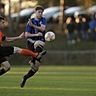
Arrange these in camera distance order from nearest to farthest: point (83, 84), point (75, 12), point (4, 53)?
point (4, 53), point (83, 84), point (75, 12)

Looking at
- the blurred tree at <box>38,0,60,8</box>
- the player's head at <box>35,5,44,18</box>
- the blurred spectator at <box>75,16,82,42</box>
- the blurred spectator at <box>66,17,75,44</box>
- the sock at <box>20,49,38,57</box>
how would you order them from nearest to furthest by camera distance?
the sock at <box>20,49,38,57</box>
the player's head at <box>35,5,44,18</box>
the blurred spectator at <box>66,17,75,44</box>
the blurred spectator at <box>75,16,82,42</box>
the blurred tree at <box>38,0,60,8</box>

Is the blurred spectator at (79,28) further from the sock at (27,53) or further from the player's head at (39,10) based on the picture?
the sock at (27,53)

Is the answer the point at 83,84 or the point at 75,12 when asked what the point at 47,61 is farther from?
the point at 83,84

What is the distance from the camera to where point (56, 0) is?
2243 inches

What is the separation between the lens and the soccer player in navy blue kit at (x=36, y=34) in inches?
755

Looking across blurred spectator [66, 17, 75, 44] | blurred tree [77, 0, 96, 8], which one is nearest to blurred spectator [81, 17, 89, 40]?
blurred spectator [66, 17, 75, 44]

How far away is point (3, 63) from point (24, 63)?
23.9 metres

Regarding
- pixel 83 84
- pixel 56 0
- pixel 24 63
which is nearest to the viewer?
pixel 83 84

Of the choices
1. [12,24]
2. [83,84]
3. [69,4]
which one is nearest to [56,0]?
[69,4]

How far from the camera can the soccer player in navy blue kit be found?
63.0 feet

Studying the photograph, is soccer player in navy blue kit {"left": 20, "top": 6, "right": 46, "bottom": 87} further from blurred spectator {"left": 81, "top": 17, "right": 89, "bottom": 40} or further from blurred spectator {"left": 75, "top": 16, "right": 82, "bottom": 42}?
blurred spectator {"left": 75, "top": 16, "right": 82, "bottom": 42}

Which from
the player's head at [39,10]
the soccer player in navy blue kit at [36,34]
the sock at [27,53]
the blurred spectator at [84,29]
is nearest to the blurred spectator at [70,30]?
the blurred spectator at [84,29]

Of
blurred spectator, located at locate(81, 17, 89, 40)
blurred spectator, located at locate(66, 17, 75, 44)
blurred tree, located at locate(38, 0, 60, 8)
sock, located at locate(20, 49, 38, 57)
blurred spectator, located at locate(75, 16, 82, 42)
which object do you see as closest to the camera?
sock, located at locate(20, 49, 38, 57)

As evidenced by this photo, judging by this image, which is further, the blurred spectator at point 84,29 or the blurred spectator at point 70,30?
the blurred spectator at point 70,30
